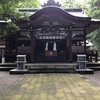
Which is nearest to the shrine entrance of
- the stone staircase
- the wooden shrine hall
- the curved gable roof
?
the wooden shrine hall

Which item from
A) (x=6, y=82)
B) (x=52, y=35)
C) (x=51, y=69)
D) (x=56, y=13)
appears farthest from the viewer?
(x=52, y=35)

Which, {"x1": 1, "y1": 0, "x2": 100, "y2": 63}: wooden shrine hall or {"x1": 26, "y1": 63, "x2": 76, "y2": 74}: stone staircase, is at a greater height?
{"x1": 1, "y1": 0, "x2": 100, "y2": 63}: wooden shrine hall

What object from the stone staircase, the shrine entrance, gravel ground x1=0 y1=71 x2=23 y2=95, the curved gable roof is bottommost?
gravel ground x1=0 y1=71 x2=23 y2=95

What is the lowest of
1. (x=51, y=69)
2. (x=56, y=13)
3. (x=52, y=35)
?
(x=51, y=69)

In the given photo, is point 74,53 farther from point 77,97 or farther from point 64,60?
point 77,97

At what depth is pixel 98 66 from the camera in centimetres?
1741

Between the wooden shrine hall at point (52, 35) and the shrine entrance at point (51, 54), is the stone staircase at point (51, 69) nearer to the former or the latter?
the wooden shrine hall at point (52, 35)

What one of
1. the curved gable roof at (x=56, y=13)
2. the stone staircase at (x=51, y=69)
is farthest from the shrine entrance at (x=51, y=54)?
the stone staircase at (x=51, y=69)

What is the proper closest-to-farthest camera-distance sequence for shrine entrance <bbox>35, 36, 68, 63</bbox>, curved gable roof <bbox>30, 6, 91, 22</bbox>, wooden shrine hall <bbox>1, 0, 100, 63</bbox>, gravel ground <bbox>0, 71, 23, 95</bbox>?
gravel ground <bbox>0, 71, 23, 95</bbox>, curved gable roof <bbox>30, 6, 91, 22</bbox>, wooden shrine hall <bbox>1, 0, 100, 63</bbox>, shrine entrance <bbox>35, 36, 68, 63</bbox>

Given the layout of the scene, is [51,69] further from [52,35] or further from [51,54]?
[52,35]

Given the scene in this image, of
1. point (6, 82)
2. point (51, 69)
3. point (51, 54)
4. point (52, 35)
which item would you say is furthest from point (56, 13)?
point (6, 82)

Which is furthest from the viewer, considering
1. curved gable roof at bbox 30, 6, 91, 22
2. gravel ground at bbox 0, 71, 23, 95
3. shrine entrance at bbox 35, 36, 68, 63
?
shrine entrance at bbox 35, 36, 68, 63

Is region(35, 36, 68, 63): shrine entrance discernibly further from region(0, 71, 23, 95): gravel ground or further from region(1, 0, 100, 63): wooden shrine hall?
region(0, 71, 23, 95): gravel ground

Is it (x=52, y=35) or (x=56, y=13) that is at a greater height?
(x=56, y=13)
